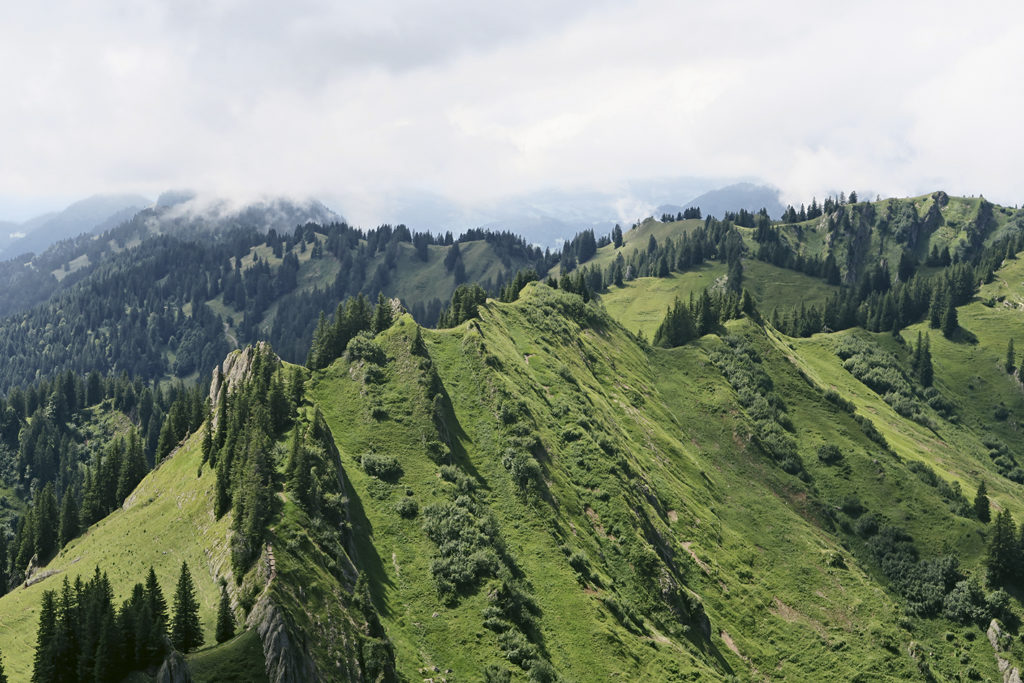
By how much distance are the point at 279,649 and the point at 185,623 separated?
9065 mm

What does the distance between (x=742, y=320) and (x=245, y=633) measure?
168 m

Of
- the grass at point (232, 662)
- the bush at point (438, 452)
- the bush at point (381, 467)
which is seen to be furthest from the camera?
the bush at point (438, 452)

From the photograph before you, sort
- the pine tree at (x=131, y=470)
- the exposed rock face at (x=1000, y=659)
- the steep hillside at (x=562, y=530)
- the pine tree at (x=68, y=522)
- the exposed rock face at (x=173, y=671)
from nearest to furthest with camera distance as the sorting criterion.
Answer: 1. the exposed rock face at (x=173, y=671)
2. the steep hillside at (x=562, y=530)
3. the exposed rock face at (x=1000, y=659)
4. the pine tree at (x=68, y=522)
5. the pine tree at (x=131, y=470)

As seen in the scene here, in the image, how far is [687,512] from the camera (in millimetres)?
122375

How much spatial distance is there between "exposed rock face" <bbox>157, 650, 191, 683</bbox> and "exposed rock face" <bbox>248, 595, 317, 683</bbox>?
5.94 meters

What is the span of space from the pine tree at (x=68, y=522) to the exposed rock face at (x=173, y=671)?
77.2 metres

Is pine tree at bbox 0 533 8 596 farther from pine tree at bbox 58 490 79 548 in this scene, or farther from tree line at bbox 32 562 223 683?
tree line at bbox 32 562 223 683

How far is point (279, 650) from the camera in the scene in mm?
55750

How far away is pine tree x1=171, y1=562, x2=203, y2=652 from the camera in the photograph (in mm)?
57875

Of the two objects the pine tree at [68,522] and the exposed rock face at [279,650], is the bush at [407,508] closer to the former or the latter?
the exposed rock face at [279,650]

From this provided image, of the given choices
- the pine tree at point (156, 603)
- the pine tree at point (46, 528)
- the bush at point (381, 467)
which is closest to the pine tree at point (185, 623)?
the pine tree at point (156, 603)

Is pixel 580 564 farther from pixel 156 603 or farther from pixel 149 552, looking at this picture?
pixel 156 603

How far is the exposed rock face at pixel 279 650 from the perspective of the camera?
180 ft

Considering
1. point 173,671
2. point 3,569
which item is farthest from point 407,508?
point 3,569
